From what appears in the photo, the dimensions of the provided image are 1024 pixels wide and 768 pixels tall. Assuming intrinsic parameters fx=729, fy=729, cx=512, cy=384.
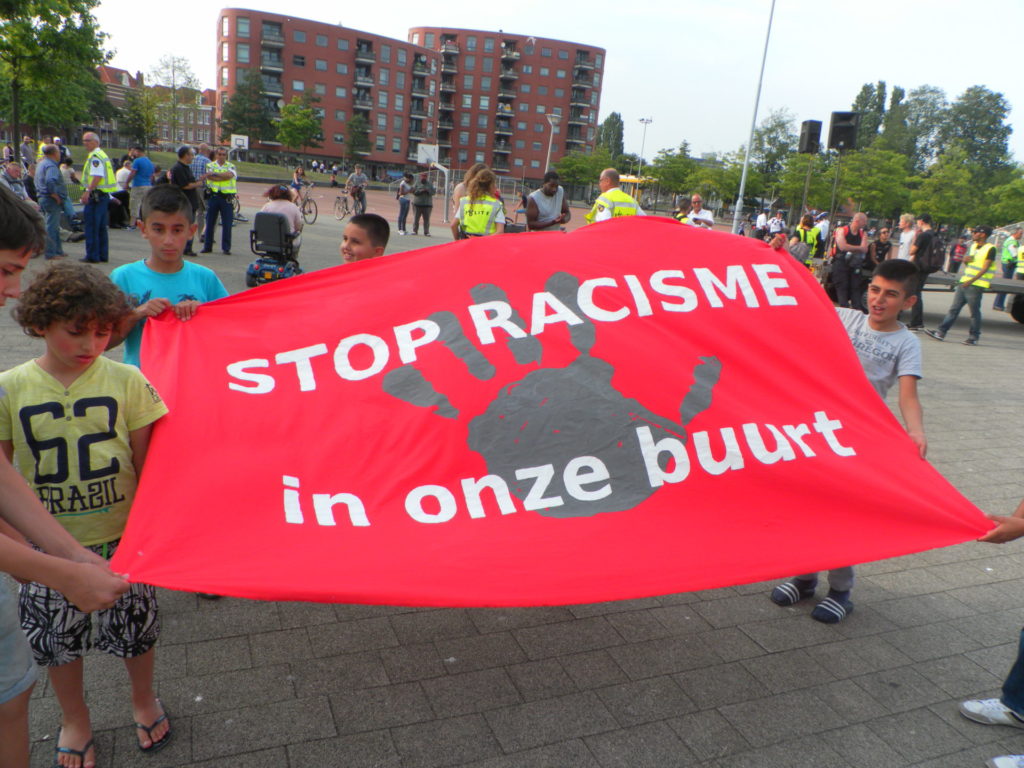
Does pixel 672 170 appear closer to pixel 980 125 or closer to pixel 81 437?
pixel 980 125

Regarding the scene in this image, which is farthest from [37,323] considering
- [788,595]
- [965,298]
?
[965,298]

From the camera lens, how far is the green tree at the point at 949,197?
5600 cm

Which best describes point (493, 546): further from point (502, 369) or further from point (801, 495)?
point (801, 495)

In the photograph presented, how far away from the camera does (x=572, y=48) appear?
9969cm

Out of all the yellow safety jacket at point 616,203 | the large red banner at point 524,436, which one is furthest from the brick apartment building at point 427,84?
the large red banner at point 524,436

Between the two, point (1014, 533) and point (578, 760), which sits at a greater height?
point (1014, 533)

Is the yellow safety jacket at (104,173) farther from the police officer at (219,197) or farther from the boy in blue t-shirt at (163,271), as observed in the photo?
the boy in blue t-shirt at (163,271)

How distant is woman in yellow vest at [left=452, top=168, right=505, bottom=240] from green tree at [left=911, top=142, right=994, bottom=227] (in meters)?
56.8

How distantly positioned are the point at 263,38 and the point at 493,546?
94007 millimetres

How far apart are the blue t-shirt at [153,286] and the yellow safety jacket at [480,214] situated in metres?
6.79

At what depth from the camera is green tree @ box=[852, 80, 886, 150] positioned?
318 ft

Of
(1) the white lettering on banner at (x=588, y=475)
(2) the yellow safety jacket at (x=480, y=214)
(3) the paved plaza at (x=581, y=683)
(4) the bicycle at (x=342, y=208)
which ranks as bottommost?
(3) the paved plaza at (x=581, y=683)

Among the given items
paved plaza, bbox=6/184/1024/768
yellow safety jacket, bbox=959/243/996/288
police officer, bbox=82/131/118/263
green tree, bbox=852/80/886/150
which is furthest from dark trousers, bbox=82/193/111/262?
green tree, bbox=852/80/886/150

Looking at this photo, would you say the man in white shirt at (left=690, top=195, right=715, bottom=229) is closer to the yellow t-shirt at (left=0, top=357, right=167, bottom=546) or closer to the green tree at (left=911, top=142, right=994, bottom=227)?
the yellow t-shirt at (left=0, top=357, right=167, bottom=546)
